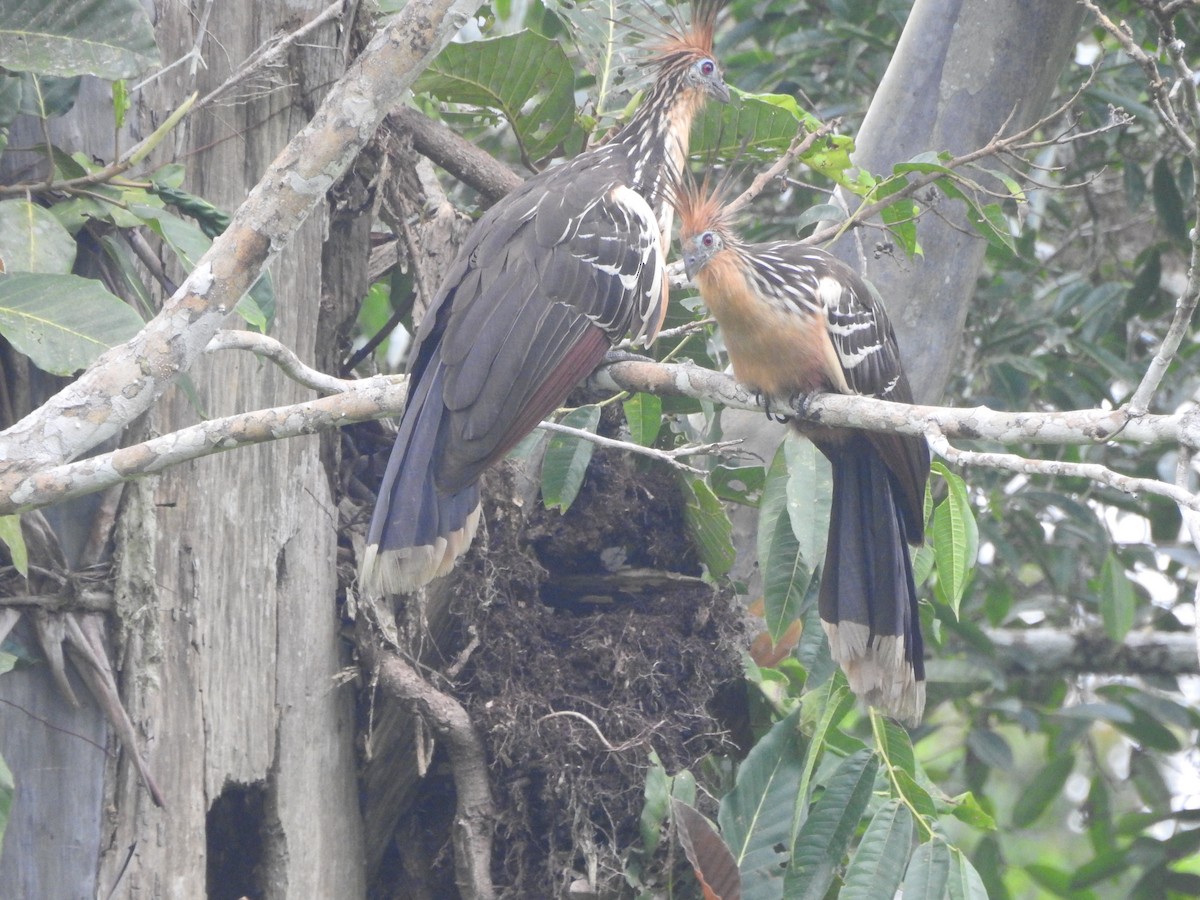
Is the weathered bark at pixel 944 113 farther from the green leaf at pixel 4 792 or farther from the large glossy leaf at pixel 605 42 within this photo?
the green leaf at pixel 4 792

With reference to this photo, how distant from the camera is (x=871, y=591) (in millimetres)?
3285

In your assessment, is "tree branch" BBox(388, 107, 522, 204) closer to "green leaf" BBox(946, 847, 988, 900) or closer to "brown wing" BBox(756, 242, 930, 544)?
"brown wing" BBox(756, 242, 930, 544)

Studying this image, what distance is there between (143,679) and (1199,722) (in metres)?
3.85

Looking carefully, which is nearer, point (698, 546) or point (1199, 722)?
point (698, 546)

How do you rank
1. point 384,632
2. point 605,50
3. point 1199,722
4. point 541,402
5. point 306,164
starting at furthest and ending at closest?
point 1199,722, point 605,50, point 384,632, point 541,402, point 306,164

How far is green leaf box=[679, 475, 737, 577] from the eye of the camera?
354cm

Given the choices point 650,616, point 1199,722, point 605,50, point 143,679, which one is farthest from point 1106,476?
point 1199,722

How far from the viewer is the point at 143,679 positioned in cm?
292

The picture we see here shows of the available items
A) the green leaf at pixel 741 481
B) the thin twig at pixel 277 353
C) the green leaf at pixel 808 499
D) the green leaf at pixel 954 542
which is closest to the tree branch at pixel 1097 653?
the green leaf at pixel 741 481

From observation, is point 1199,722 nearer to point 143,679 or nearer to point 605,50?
point 605,50

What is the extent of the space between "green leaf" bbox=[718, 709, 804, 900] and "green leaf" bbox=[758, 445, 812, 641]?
0.31 metres

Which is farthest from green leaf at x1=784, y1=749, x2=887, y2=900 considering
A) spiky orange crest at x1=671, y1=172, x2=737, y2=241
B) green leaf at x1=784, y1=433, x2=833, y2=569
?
spiky orange crest at x1=671, y1=172, x2=737, y2=241

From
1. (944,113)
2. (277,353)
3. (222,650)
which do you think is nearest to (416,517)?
(277,353)

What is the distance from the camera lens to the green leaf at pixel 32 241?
9.07ft
